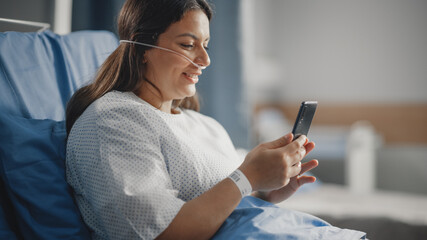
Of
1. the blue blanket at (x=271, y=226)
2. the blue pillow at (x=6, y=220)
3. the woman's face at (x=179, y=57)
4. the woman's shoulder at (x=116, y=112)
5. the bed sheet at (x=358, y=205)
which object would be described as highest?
the woman's face at (x=179, y=57)

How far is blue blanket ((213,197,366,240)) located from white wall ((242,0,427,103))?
276 cm

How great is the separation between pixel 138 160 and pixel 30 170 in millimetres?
271

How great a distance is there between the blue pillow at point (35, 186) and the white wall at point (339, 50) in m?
2.84

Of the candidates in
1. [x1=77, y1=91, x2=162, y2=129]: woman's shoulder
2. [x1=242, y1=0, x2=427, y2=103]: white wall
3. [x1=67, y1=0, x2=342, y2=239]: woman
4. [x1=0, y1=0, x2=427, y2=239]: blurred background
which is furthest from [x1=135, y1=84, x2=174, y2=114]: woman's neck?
[x1=242, y1=0, x2=427, y2=103]: white wall

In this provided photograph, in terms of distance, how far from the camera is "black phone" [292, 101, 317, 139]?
882mm

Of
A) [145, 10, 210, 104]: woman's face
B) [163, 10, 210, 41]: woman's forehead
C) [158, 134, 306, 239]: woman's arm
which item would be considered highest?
[163, 10, 210, 41]: woman's forehead

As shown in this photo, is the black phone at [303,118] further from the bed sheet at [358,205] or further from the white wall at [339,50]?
the white wall at [339,50]

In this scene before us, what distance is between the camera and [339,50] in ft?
→ 13.4

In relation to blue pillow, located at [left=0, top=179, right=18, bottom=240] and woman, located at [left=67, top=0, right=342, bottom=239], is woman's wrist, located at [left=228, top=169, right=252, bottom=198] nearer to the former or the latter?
woman, located at [left=67, top=0, right=342, bottom=239]

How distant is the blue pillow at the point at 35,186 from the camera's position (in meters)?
0.81

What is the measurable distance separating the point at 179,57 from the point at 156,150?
28cm

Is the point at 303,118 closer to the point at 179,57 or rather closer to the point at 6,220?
the point at 179,57

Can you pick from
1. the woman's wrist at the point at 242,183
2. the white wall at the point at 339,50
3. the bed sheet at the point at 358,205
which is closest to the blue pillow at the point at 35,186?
the woman's wrist at the point at 242,183

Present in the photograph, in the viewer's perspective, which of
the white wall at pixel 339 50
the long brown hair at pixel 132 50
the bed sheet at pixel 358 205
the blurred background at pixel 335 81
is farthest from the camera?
the white wall at pixel 339 50
